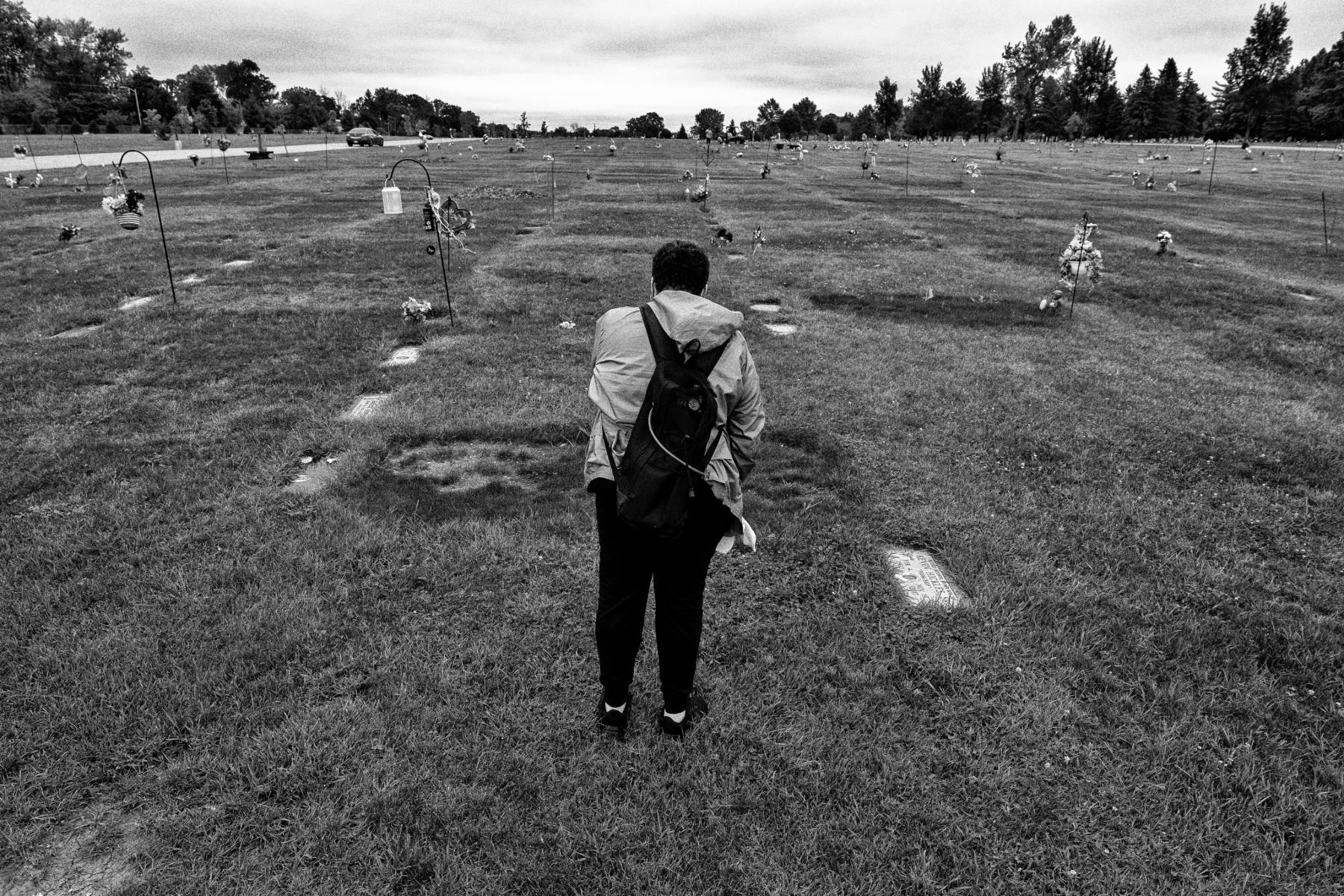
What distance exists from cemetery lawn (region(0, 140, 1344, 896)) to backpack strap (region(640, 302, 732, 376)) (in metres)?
1.74

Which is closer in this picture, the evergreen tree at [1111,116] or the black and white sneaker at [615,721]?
the black and white sneaker at [615,721]

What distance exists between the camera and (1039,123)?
90.5 metres

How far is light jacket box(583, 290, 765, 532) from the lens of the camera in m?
2.69

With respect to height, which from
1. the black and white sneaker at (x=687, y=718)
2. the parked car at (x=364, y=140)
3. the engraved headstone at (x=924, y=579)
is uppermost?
the parked car at (x=364, y=140)

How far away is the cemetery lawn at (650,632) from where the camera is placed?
2779mm

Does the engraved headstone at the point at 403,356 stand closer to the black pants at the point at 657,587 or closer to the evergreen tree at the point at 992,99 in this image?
the black pants at the point at 657,587

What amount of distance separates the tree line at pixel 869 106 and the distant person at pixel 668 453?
6251 centimetres

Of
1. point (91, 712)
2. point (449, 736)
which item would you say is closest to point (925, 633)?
point (449, 736)

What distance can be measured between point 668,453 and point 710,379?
33 cm

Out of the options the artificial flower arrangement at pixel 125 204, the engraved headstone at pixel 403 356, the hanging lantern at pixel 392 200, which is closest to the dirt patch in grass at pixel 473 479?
the engraved headstone at pixel 403 356

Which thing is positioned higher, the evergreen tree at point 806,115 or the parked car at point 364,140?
the evergreen tree at point 806,115

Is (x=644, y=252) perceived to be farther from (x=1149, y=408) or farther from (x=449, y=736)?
(x=449, y=736)

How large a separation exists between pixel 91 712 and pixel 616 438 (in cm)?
274

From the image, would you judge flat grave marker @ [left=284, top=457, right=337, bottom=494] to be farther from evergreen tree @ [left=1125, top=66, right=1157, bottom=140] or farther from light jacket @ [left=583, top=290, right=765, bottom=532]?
evergreen tree @ [left=1125, top=66, right=1157, bottom=140]
